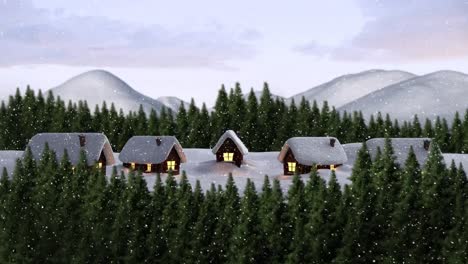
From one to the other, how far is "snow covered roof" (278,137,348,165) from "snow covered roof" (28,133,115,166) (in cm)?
2015

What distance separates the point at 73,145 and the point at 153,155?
29.0ft

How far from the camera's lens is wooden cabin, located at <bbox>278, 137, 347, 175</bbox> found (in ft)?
250

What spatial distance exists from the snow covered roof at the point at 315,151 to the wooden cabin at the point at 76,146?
65.6 feet

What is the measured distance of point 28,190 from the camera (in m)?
60.6

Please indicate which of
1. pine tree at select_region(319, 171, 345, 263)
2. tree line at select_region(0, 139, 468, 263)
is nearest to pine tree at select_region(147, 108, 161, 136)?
tree line at select_region(0, 139, 468, 263)

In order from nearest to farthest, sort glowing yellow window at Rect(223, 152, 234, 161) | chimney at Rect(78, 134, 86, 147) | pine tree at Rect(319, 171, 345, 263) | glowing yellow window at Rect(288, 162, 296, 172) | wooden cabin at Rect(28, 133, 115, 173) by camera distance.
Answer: pine tree at Rect(319, 171, 345, 263)
wooden cabin at Rect(28, 133, 115, 173)
chimney at Rect(78, 134, 86, 147)
glowing yellow window at Rect(288, 162, 296, 172)
glowing yellow window at Rect(223, 152, 234, 161)

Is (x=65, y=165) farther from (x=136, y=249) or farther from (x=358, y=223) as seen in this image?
(x=358, y=223)

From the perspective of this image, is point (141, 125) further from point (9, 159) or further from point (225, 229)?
point (225, 229)

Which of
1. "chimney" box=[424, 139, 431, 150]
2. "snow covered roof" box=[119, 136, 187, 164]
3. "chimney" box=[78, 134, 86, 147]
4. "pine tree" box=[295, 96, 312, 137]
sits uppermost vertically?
"pine tree" box=[295, 96, 312, 137]

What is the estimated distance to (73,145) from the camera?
76.1 meters

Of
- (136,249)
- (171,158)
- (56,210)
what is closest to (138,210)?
(136,249)

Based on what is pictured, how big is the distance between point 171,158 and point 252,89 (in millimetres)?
39815

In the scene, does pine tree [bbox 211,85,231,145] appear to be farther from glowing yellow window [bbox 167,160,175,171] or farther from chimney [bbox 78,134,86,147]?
chimney [bbox 78,134,86,147]

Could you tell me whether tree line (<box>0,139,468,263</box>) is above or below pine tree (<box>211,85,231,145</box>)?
below
